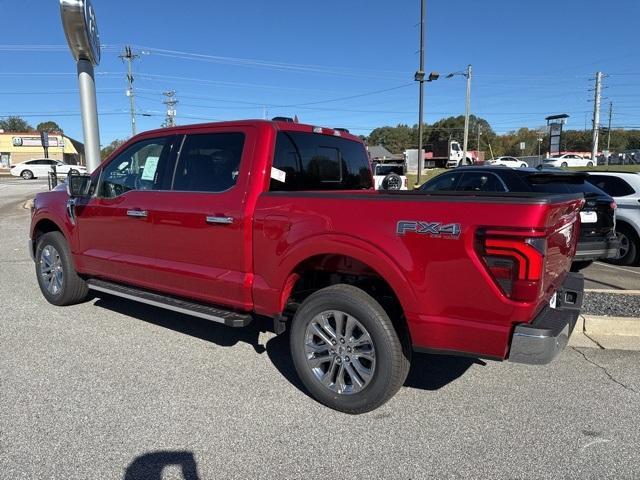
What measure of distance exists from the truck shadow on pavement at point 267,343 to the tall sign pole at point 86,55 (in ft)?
22.3

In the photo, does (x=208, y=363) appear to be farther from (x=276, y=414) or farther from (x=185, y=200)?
(x=185, y=200)

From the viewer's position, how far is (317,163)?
4.46m

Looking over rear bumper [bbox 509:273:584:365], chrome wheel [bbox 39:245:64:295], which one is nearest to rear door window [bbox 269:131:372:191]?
rear bumper [bbox 509:273:584:365]

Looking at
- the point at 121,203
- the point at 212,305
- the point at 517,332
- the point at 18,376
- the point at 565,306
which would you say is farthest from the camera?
the point at 121,203

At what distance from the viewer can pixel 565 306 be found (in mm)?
3629

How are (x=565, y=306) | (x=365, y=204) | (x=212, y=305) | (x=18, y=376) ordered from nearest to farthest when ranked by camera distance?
(x=365, y=204) < (x=565, y=306) < (x=18, y=376) < (x=212, y=305)

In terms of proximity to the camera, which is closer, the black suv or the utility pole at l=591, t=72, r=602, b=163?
the black suv

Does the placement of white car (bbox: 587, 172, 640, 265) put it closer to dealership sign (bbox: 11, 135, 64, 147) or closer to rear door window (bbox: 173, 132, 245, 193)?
rear door window (bbox: 173, 132, 245, 193)

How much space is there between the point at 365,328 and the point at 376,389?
0.40 m

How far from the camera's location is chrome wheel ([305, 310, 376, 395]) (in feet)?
11.0

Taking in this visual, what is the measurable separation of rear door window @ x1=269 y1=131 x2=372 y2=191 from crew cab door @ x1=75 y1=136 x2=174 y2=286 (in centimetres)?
114

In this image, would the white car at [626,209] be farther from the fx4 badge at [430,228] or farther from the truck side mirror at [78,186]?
the truck side mirror at [78,186]

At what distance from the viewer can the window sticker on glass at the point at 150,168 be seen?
4.60 metres

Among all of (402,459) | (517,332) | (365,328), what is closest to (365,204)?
(365,328)
